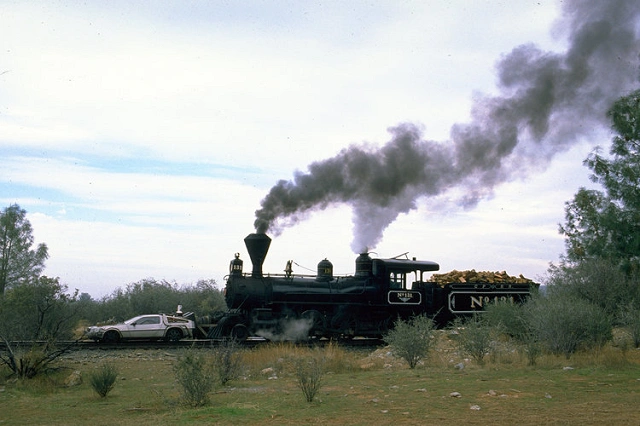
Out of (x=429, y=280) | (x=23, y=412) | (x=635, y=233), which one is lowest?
A: (x=23, y=412)

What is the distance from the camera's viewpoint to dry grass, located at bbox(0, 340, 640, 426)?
9.24 meters

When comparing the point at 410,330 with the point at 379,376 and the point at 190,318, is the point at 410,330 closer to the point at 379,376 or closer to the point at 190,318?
the point at 379,376

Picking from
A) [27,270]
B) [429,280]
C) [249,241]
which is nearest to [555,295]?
[429,280]

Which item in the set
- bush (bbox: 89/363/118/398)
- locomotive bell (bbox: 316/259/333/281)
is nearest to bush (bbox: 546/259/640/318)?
locomotive bell (bbox: 316/259/333/281)

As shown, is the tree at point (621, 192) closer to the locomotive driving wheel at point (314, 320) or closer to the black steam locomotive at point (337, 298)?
the black steam locomotive at point (337, 298)

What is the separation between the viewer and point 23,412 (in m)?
11.0

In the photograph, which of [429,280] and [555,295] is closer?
[555,295]

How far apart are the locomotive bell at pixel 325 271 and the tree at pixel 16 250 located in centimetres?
3523

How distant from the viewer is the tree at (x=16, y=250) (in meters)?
51.1

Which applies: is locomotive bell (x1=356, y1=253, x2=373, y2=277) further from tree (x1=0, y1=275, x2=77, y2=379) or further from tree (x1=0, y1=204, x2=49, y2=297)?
tree (x1=0, y1=204, x2=49, y2=297)

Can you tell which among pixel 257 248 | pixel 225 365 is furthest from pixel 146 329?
pixel 225 365

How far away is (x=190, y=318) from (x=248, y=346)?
4.67 metres

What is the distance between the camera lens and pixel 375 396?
11.1 meters

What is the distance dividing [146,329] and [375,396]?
46.4ft
